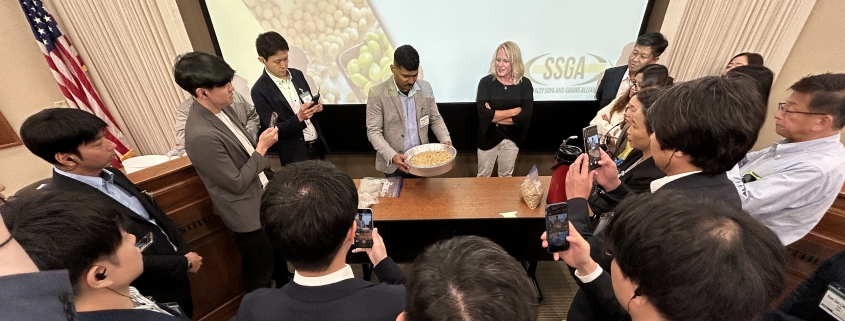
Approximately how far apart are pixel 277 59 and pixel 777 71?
4.21 m

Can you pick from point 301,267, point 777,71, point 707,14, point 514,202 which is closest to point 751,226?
point 301,267

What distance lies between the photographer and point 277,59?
8.38 ft

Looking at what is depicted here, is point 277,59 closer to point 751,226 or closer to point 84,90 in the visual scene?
point 84,90

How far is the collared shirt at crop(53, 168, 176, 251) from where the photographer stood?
4.65ft

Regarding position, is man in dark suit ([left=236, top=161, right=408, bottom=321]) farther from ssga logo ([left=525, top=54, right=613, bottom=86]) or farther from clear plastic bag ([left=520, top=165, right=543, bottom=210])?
ssga logo ([left=525, top=54, right=613, bottom=86])

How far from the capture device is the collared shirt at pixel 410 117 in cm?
258

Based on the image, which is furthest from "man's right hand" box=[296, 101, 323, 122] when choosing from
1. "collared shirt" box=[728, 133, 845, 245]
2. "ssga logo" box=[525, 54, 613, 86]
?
"collared shirt" box=[728, 133, 845, 245]

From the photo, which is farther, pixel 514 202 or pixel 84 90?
pixel 84 90

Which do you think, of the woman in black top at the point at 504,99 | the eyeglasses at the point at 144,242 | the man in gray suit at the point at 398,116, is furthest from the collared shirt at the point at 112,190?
the woman in black top at the point at 504,99

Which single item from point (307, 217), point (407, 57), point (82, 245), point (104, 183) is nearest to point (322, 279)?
point (307, 217)

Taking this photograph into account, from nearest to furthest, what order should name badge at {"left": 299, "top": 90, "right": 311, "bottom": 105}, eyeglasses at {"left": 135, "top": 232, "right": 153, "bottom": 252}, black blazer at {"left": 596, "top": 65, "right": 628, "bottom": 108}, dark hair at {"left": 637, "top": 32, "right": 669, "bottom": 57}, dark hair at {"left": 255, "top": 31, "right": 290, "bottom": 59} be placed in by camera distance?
eyeglasses at {"left": 135, "top": 232, "right": 153, "bottom": 252}
dark hair at {"left": 255, "top": 31, "right": 290, "bottom": 59}
dark hair at {"left": 637, "top": 32, "right": 669, "bottom": 57}
name badge at {"left": 299, "top": 90, "right": 311, "bottom": 105}
black blazer at {"left": 596, "top": 65, "right": 628, "bottom": 108}

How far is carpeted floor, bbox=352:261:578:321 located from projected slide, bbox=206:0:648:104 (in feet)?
5.61

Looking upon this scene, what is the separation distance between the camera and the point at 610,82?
3080 millimetres

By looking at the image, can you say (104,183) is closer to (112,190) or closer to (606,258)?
(112,190)
